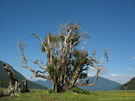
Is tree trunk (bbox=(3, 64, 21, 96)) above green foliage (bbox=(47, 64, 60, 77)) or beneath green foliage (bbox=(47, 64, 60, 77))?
beneath

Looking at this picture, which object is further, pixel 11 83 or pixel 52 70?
pixel 52 70

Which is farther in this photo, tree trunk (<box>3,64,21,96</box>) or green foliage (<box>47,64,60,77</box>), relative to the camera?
green foliage (<box>47,64,60,77</box>)

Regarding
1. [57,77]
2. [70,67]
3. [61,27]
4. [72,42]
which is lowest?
[57,77]

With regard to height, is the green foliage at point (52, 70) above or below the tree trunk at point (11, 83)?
above

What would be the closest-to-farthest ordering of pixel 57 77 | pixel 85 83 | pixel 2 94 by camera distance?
pixel 2 94 → pixel 57 77 → pixel 85 83

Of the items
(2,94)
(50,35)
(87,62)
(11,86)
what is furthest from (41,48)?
(2,94)

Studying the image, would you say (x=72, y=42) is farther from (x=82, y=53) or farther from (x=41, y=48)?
(x=41, y=48)

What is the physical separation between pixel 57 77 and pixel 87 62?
9692mm

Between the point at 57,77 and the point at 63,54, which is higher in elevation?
the point at 63,54

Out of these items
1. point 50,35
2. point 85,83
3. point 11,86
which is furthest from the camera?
point 50,35

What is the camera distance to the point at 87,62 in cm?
4441

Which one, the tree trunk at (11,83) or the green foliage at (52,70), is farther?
the green foliage at (52,70)

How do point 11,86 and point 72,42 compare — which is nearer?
point 11,86

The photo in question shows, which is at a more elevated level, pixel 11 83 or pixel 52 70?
pixel 52 70
